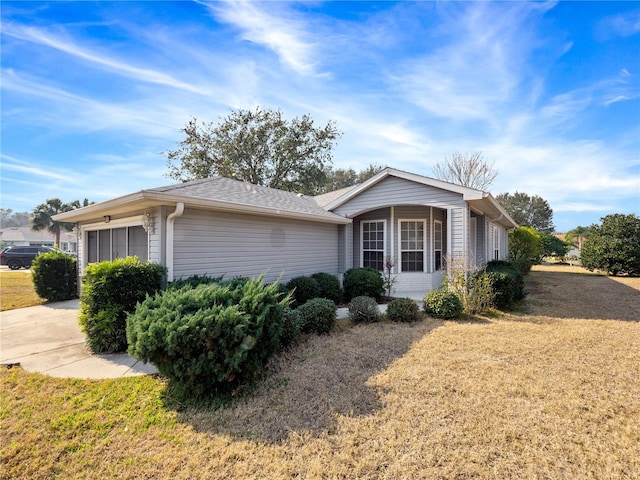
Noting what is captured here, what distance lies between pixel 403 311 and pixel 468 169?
24.4 m

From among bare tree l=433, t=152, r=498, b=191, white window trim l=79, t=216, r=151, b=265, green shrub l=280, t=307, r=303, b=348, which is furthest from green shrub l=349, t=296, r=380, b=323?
bare tree l=433, t=152, r=498, b=191

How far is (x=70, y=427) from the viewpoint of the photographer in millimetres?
3084

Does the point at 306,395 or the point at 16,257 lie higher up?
the point at 16,257

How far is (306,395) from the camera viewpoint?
12.0 feet

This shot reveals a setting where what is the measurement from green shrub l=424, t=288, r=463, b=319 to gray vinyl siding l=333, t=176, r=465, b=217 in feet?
10.3

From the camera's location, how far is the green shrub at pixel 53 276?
32.0 feet

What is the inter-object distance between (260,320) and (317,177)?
23.2m

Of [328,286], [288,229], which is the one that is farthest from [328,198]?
[328,286]

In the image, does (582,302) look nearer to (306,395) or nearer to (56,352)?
(306,395)

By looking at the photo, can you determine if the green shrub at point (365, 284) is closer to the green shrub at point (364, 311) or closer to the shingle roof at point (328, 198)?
the green shrub at point (364, 311)

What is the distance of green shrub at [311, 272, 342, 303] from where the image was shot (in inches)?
354

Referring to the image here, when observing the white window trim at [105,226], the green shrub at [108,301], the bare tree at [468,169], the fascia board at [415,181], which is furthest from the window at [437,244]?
the bare tree at [468,169]

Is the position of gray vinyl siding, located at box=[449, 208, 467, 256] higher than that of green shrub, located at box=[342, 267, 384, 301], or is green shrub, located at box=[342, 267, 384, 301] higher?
gray vinyl siding, located at box=[449, 208, 467, 256]

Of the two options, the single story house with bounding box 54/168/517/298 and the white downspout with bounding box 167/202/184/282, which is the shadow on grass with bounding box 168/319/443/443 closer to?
the white downspout with bounding box 167/202/184/282
